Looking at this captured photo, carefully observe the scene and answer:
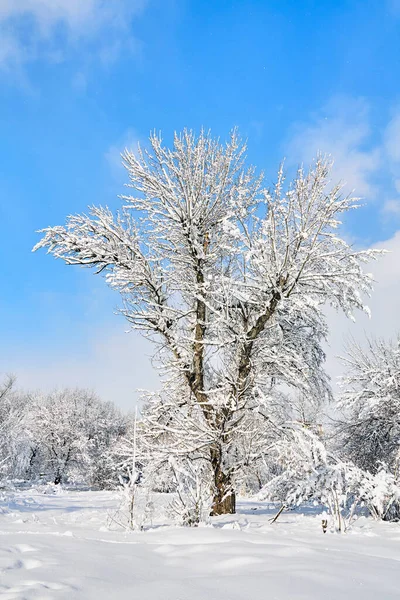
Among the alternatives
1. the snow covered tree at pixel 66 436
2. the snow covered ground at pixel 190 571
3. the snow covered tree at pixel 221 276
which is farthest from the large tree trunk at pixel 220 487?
the snow covered tree at pixel 66 436

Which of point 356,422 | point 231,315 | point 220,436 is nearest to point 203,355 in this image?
point 231,315

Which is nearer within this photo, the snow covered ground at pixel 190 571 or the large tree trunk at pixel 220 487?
the snow covered ground at pixel 190 571

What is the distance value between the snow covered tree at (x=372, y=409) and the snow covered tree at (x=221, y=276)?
2.75 m

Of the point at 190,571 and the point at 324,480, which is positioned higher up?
the point at 324,480

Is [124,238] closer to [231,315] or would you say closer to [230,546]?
[231,315]

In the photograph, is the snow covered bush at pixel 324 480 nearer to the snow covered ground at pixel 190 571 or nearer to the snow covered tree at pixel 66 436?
the snow covered ground at pixel 190 571

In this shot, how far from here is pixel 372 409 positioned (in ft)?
38.8

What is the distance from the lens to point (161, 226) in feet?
29.4

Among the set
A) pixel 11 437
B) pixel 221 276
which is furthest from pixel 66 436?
pixel 221 276

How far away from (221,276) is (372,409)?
24.5 feet

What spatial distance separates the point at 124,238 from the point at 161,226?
0.88 m

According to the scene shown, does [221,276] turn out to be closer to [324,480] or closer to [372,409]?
[324,480]

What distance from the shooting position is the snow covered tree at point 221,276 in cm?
748

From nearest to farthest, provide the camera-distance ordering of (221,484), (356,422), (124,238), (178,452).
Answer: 1. (178,452)
2. (221,484)
3. (124,238)
4. (356,422)
